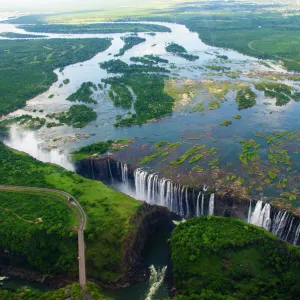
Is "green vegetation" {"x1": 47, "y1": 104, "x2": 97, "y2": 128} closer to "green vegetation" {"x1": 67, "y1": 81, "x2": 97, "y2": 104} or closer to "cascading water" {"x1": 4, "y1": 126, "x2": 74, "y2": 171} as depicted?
"green vegetation" {"x1": 67, "y1": 81, "x2": 97, "y2": 104}

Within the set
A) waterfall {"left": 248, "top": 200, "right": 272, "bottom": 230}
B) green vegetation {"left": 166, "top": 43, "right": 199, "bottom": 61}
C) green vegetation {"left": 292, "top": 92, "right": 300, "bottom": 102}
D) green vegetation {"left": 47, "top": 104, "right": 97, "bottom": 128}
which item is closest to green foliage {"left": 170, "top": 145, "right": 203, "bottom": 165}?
waterfall {"left": 248, "top": 200, "right": 272, "bottom": 230}

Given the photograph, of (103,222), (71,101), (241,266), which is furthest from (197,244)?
(71,101)

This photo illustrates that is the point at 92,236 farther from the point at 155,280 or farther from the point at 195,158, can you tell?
the point at 195,158

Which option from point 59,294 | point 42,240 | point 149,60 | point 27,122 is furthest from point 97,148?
point 149,60

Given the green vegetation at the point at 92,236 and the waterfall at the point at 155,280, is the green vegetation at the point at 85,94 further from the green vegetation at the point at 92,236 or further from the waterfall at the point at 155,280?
the waterfall at the point at 155,280

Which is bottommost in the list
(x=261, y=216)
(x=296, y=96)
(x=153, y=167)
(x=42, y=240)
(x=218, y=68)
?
(x=42, y=240)

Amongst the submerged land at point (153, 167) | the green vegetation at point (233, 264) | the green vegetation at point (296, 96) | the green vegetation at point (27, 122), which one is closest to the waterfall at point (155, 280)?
the submerged land at point (153, 167)

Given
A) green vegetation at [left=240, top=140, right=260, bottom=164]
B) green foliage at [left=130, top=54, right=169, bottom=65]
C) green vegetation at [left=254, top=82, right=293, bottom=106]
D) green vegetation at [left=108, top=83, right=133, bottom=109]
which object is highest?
green foliage at [left=130, top=54, right=169, bottom=65]
